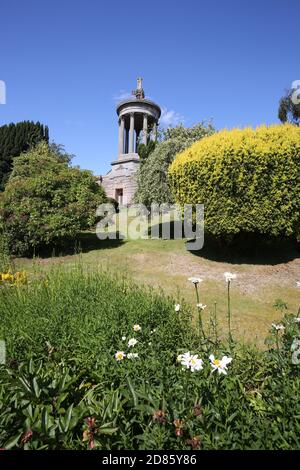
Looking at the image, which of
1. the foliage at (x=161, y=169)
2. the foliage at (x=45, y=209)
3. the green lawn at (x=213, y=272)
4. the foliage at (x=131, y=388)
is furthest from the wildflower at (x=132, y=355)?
the foliage at (x=161, y=169)

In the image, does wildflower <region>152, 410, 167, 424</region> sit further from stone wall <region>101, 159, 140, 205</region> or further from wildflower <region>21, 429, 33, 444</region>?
stone wall <region>101, 159, 140, 205</region>

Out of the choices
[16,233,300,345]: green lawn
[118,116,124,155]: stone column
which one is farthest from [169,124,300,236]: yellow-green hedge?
[118,116,124,155]: stone column

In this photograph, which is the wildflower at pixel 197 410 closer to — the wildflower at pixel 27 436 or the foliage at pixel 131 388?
the foliage at pixel 131 388

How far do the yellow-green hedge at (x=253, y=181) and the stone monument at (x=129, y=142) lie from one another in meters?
19.7

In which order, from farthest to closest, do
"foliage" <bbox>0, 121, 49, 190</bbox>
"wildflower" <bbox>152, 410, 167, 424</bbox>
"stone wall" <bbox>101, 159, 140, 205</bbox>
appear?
"foliage" <bbox>0, 121, 49, 190</bbox> < "stone wall" <bbox>101, 159, 140, 205</bbox> < "wildflower" <bbox>152, 410, 167, 424</bbox>

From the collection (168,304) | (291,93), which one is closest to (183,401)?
(168,304)

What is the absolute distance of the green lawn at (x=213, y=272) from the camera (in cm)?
561

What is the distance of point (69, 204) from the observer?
10867 mm

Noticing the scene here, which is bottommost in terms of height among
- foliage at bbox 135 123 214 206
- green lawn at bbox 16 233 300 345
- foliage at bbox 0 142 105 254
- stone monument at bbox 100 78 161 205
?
green lawn at bbox 16 233 300 345

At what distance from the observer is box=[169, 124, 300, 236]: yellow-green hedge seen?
26.5ft

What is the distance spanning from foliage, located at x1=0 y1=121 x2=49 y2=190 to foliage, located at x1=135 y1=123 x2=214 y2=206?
77.0 ft

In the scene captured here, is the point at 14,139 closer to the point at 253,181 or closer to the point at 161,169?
the point at 161,169

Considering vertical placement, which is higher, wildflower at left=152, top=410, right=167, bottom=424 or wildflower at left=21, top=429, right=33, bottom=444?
wildflower at left=152, top=410, right=167, bottom=424

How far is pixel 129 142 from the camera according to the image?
33.8 metres
